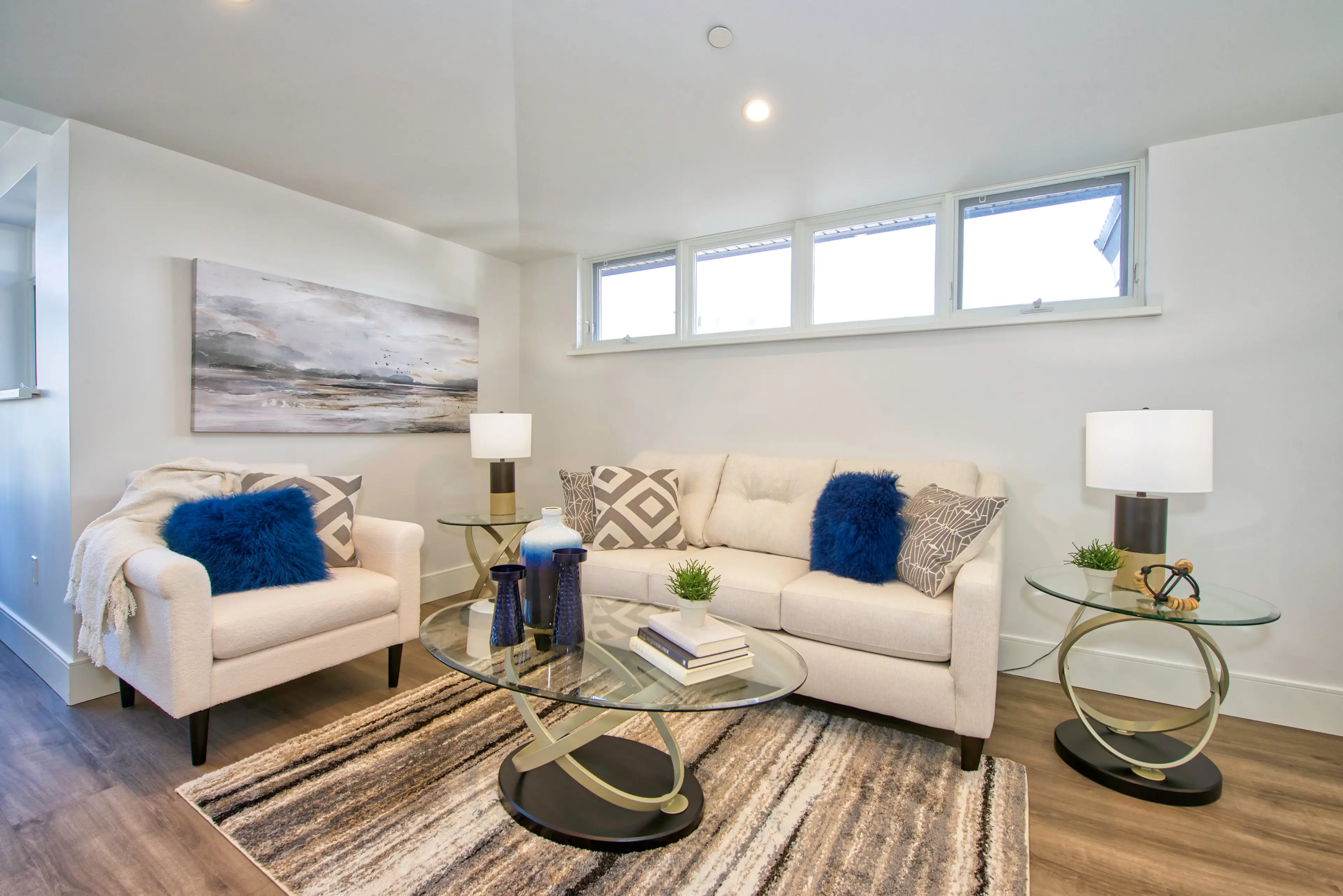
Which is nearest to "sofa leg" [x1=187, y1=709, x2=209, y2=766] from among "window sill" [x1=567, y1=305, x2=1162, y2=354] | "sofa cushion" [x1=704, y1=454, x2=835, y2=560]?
"sofa cushion" [x1=704, y1=454, x2=835, y2=560]

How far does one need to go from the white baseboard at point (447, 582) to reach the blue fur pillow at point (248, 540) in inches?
54.4

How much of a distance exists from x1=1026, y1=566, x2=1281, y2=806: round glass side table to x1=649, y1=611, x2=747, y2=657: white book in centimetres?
109

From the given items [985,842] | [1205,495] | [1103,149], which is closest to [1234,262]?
[1103,149]

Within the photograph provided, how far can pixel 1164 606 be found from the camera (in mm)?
1882

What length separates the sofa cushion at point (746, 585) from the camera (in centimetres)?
236

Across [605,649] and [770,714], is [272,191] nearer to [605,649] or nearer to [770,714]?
[605,649]

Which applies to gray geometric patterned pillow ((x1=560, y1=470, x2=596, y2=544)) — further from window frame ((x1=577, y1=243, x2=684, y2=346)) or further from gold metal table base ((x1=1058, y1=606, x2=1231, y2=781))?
gold metal table base ((x1=1058, y1=606, x2=1231, y2=781))

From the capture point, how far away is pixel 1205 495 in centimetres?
246

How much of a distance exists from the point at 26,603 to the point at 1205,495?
4.97 metres

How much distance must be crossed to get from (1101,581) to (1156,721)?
0.56 metres

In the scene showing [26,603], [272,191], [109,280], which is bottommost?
[26,603]

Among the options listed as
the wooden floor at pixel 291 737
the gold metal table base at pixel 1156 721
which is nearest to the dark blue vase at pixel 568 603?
the wooden floor at pixel 291 737

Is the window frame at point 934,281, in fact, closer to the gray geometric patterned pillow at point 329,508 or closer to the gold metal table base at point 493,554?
the gold metal table base at point 493,554

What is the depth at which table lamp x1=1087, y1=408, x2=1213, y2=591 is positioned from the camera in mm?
1967
